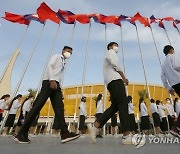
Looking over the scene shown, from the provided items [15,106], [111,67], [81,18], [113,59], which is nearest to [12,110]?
[15,106]

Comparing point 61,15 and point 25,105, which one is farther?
point 61,15

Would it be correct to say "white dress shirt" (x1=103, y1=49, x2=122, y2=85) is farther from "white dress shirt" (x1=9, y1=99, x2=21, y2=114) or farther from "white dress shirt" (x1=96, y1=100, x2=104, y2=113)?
"white dress shirt" (x1=9, y1=99, x2=21, y2=114)

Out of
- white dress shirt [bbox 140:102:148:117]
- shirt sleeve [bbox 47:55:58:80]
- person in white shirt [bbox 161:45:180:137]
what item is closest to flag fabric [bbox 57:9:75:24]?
white dress shirt [bbox 140:102:148:117]

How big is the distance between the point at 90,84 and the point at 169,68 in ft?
152

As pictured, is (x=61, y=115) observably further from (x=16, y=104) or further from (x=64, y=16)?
(x=64, y=16)

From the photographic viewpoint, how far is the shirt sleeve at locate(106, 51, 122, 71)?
4700mm

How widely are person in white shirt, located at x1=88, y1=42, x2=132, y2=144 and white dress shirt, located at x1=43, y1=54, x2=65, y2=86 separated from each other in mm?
875

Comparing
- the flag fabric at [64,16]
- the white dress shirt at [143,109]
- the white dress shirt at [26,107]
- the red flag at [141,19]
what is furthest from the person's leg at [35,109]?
the red flag at [141,19]

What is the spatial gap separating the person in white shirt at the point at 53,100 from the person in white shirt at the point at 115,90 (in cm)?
58

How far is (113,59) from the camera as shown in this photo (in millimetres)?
4746

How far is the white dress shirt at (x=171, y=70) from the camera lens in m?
4.91

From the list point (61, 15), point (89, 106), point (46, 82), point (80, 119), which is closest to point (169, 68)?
point (46, 82)

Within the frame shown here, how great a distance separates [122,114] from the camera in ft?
14.3

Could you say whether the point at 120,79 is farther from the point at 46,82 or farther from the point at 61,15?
the point at 61,15
